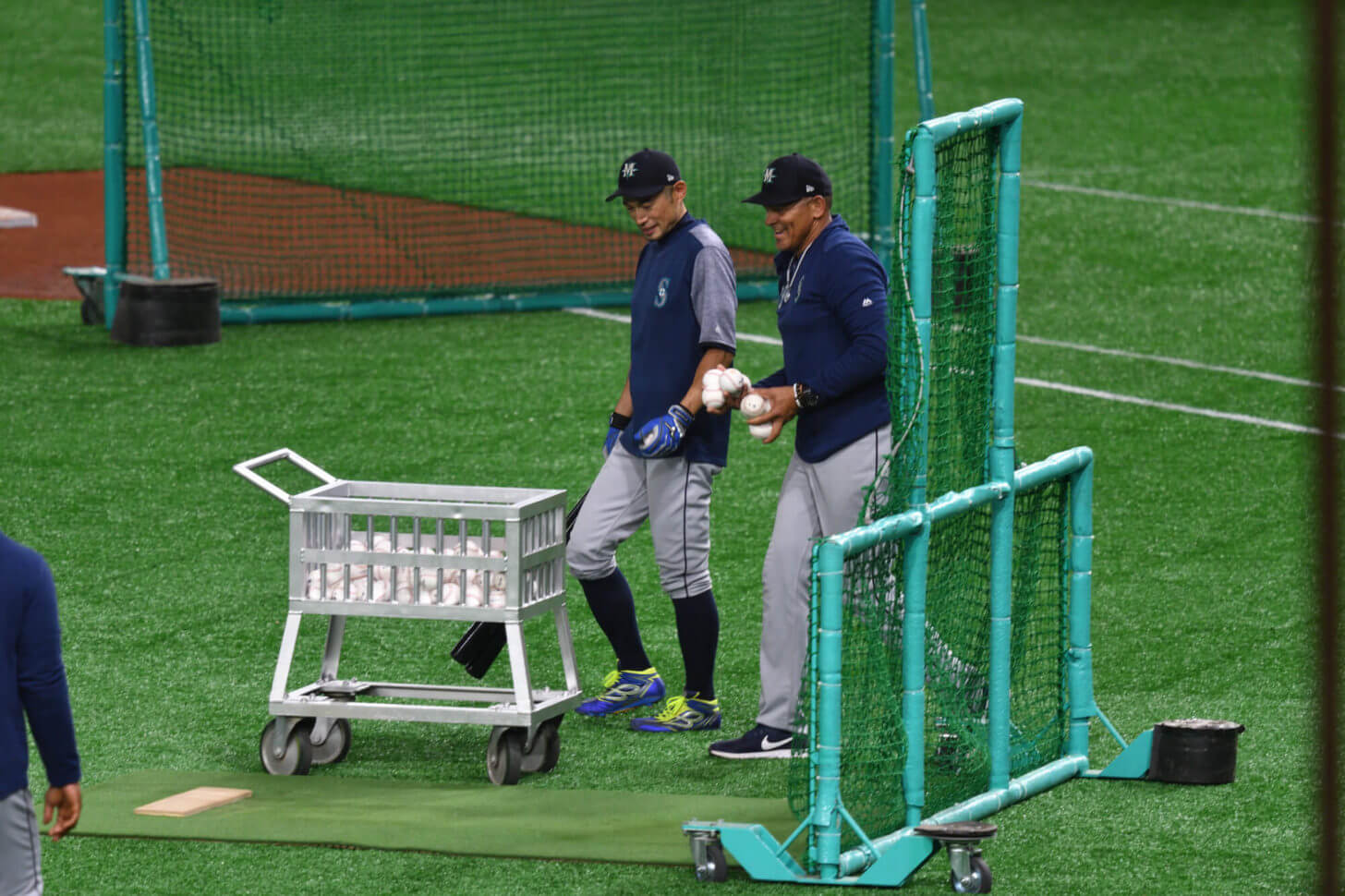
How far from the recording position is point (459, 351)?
13.1 meters

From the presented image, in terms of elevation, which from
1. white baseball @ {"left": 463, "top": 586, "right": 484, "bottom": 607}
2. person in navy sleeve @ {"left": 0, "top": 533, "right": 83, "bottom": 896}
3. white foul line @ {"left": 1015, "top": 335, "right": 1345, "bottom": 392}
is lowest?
white foul line @ {"left": 1015, "top": 335, "right": 1345, "bottom": 392}

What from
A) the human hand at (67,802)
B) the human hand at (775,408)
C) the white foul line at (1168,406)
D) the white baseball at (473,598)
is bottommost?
the white foul line at (1168,406)

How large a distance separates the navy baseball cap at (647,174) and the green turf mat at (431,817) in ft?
6.35

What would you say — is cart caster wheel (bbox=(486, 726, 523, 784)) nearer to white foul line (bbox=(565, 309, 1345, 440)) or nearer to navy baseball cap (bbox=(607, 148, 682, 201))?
navy baseball cap (bbox=(607, 148, 682, 201))

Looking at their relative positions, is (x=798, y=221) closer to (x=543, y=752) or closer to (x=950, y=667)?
(x=950, y=667)

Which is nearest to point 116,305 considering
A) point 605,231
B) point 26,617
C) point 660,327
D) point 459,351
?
point 459,351

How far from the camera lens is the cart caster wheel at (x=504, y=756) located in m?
6.40

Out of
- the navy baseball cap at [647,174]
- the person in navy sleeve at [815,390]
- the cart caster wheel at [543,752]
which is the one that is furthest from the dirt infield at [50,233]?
the person in navy sleeve at [815,390]

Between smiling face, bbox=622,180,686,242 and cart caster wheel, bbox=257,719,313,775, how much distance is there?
195 cm

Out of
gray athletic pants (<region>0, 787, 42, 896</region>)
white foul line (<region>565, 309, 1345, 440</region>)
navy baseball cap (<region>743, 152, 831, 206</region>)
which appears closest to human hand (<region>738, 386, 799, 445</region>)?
navy baseball cap (<region>743, 152, 831, 206</region>)

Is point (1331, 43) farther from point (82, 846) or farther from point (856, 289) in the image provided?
point (82, 846)

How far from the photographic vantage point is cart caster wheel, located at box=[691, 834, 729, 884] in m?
5.49

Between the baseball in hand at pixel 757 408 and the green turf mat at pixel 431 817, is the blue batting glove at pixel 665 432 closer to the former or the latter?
the baseball in hand at pixel 757 408

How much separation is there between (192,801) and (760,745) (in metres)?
1.75
